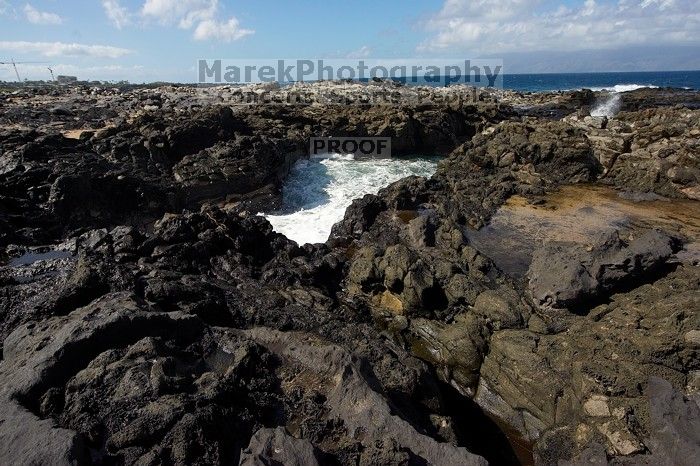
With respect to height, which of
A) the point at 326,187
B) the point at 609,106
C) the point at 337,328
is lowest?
the point at 326,187

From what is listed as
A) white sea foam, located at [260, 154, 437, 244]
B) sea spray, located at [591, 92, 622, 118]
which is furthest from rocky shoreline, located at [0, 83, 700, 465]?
sea spray, located at [591, 92, 622, 118]

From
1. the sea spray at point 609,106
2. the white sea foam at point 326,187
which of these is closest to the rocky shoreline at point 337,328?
the white sea foam at point 326,187

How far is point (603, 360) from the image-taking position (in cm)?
912

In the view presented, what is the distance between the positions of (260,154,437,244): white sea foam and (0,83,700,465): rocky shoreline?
2327mm

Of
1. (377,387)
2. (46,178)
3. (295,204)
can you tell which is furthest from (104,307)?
(295,204)

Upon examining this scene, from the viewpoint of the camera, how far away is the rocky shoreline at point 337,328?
6219 millimetres

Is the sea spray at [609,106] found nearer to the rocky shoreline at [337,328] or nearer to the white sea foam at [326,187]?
the white sea foam at [326,187]

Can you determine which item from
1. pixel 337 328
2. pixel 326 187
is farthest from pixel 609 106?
pixel 337 328

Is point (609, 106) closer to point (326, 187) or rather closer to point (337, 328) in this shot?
point (326, 187)

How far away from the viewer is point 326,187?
28.4 metres

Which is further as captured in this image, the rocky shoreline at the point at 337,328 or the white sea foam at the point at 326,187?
the white sea foam at the point at 326,187

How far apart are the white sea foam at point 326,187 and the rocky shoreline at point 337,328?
233 centimetres

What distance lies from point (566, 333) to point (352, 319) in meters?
5.27

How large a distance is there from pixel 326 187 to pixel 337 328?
18892 mm
